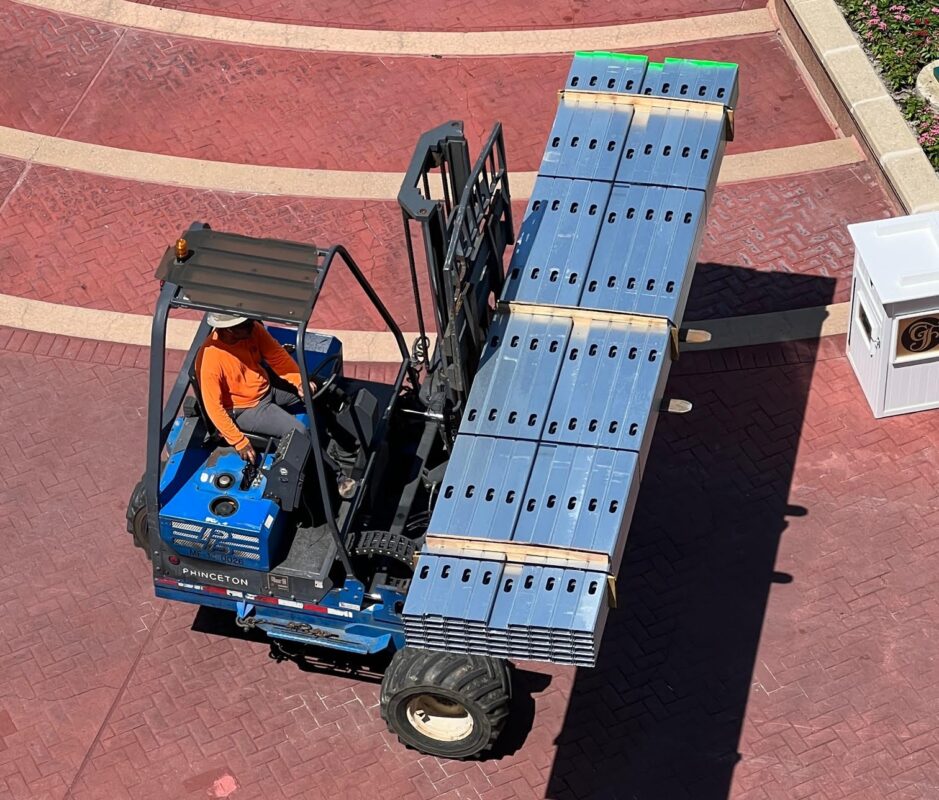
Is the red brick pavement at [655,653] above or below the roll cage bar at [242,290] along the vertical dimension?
below

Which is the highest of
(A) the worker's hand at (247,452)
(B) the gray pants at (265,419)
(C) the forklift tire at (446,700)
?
(B) the gray pants at (265,419)

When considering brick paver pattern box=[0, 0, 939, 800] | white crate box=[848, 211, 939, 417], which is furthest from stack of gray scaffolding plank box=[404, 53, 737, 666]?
white crate box=[848, 211, 939, 417]

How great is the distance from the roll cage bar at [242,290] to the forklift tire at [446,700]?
80 centimetres

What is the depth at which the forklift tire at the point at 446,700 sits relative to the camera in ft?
36.1

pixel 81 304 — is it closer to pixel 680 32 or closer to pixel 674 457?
pixel 674 457

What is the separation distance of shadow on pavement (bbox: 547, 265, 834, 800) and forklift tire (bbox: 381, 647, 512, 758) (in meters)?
0.77

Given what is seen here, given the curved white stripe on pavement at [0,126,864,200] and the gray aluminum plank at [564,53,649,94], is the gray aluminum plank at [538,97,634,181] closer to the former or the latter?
the gray aluminum plank at [564,53,649,94]

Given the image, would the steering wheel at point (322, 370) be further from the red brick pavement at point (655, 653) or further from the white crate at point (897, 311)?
the white crate at point (897, 311)

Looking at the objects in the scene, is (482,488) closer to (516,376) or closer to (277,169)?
(516,376)

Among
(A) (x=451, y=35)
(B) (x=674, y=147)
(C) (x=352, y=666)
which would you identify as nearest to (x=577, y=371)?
(B) (x=674, y=147)

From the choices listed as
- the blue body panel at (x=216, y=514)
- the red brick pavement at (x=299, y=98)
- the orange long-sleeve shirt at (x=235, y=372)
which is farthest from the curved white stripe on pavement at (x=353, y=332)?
the blue body panel at (x=216, y=514)

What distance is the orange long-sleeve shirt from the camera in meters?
11.1

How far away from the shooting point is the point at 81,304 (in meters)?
14.9

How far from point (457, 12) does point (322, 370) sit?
667 centimetres
